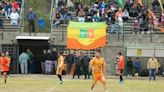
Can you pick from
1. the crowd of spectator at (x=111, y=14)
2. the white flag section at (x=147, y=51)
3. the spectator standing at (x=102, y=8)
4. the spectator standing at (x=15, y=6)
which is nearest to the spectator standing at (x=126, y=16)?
the crowd of spectator at (x=111, y=14)

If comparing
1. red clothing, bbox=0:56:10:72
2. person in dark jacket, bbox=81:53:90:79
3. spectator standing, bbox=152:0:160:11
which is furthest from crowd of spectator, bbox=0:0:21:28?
spectator standing, bbox=152:0:160:11

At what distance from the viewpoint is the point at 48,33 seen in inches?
1821

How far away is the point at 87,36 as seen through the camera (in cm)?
4462

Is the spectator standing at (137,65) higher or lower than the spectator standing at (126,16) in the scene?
lower

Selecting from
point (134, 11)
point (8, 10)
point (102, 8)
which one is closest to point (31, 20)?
point (8, 10)

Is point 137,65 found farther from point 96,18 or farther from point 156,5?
point 156,5

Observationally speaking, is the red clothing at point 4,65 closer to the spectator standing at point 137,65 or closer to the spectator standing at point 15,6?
the spectator standing at point 137,65

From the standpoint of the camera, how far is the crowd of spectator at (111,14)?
46219mm

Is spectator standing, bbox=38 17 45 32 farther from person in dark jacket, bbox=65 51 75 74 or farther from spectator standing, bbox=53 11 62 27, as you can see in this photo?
person in dark jacket, bbox=65 51 75 74

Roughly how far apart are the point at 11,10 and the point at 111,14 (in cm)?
747

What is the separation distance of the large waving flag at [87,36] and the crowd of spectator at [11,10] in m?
4.52

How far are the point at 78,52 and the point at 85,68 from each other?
306 centimetres

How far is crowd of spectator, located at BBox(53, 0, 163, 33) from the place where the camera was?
4622 cm

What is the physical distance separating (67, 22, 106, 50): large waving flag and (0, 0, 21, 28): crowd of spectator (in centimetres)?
452
